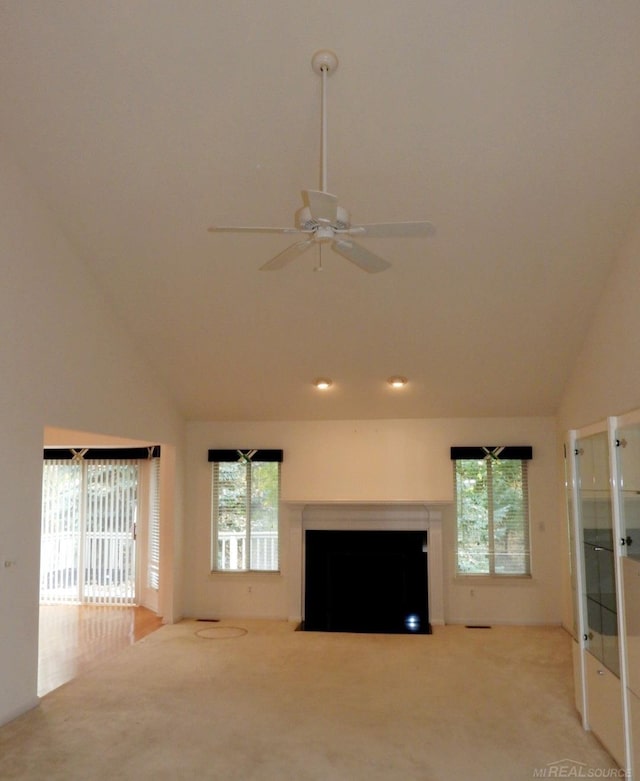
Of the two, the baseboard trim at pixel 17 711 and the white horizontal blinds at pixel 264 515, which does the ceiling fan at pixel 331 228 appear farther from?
the white horizontal blinds at pixel 264 515

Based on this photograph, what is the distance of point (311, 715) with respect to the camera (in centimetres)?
463

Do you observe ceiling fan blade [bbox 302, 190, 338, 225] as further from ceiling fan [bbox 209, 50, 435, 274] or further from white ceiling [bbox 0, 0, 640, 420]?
white ceiling [bbox 0, 0, 640, 420]

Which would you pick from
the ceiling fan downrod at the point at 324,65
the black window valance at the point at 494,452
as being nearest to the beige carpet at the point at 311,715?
the black window valance at the point at 494,452

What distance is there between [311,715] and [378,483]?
11.3 feet

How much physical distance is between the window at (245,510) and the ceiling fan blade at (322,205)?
518 centimetres

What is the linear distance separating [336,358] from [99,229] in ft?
8.36

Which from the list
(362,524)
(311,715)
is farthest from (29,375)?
(362,524)

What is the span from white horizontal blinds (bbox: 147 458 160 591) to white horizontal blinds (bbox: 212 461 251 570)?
3.08ft

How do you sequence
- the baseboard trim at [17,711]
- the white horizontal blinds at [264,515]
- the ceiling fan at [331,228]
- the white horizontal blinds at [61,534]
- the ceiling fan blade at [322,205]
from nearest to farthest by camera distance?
the ceiling fan blade at [322,205] < the ceiling fan at [331,228] < the baseboard trim at [17,711] < the white horizontal blinds at [264,515] < the white horizontal blinds at [61,534]

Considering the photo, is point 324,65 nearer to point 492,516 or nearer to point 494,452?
point 494,452

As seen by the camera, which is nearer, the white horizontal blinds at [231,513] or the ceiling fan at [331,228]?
the ceiling fan at [331,228]

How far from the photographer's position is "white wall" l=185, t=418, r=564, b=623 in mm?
7445

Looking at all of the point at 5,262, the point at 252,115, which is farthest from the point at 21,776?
the point at 252,115

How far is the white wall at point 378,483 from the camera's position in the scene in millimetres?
7445
